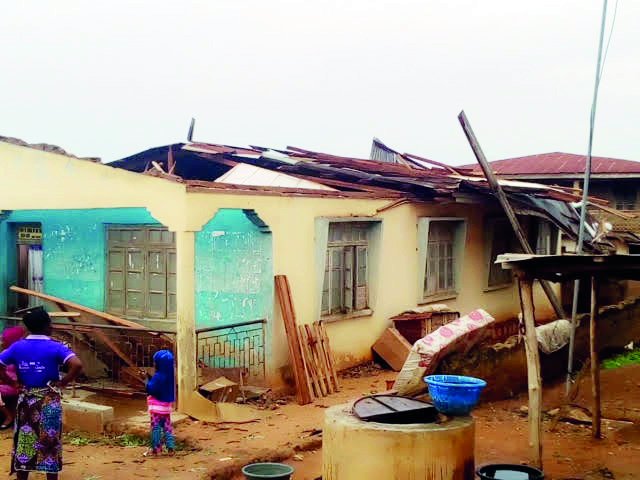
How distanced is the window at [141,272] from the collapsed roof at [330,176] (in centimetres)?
156

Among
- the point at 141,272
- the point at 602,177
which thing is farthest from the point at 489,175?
the point at 602,177

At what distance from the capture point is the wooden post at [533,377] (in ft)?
22.7

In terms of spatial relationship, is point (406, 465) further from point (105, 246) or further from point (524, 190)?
point (524, 190)

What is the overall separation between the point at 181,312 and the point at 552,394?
5.46 meters

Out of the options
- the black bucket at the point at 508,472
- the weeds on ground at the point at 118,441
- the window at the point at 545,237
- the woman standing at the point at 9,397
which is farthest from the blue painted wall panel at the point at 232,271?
the window at the point at 545,237

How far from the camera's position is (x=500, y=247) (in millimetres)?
16109

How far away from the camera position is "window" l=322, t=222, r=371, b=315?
37.4 feet

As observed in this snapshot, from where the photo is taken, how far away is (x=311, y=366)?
1020cm

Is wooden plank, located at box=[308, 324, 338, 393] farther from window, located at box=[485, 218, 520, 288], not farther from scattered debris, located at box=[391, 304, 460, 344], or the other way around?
window, located at box=[485, 218, 520, 288]

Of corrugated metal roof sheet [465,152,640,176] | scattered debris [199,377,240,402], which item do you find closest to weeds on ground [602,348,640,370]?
corrugated metal roof sheet [465,152,640,176]

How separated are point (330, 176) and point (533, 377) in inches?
281

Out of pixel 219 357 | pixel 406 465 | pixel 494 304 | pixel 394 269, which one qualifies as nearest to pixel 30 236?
pixel 219 357

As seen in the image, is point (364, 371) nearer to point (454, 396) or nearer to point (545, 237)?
point (454, 396)

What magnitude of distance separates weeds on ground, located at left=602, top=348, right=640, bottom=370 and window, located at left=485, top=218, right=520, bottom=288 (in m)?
3.20
